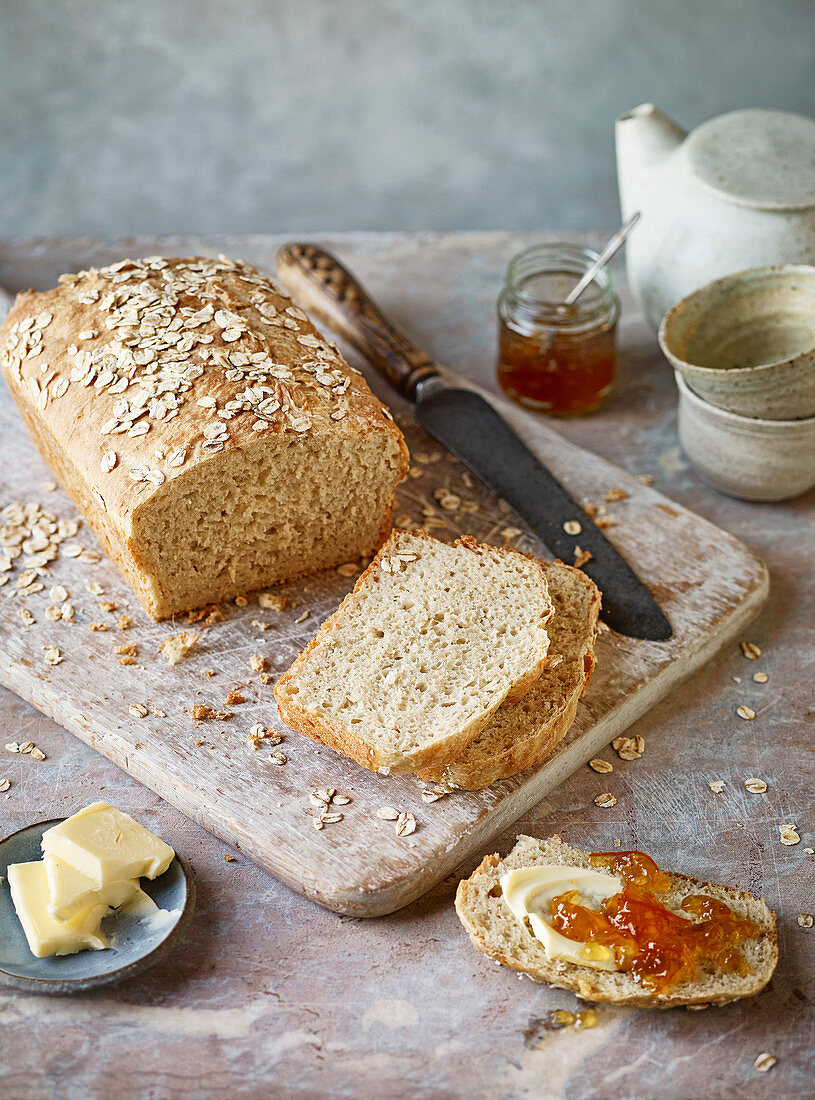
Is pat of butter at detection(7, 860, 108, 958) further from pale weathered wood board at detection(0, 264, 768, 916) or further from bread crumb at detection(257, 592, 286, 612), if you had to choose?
bread crumb at detection(257, 592, 286, 612)

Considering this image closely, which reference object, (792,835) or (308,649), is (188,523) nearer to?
(308,649)

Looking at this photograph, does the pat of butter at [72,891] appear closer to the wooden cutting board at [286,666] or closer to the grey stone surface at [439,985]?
the grey stone surface at [439,985]

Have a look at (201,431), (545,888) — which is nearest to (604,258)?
(201,431)

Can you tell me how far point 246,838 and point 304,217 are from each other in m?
4.35

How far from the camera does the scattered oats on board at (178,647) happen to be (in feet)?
9.04

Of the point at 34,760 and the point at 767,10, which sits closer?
the point at 34,760

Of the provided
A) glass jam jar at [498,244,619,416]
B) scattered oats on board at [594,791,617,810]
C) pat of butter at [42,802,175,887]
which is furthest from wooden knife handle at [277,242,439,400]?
pat of butter at [42,802,175,887]

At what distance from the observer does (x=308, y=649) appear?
2.61 m

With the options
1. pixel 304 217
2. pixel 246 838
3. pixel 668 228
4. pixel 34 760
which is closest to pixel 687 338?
pixel 668 228

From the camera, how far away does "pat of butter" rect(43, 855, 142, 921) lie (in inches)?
83.4

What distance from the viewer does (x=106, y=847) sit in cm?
218

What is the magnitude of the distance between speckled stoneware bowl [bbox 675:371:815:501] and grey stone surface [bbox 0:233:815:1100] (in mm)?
545

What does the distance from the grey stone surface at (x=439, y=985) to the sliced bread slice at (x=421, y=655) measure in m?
0.32

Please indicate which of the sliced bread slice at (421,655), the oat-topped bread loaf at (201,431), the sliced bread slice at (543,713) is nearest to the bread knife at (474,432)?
the sliced bread slice at (543,713)
